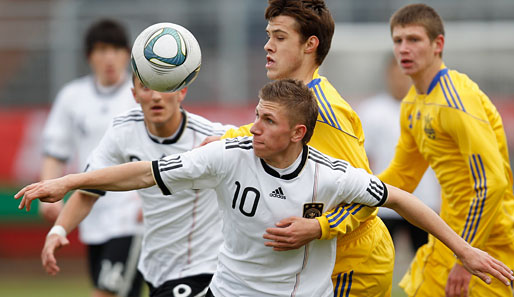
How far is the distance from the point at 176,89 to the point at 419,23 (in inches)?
70.5

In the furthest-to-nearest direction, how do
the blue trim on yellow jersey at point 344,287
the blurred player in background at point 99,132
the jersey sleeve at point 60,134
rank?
1. the jersey sleeve at point 60,134
2. the blurred player in background at point 99,132
3. the blue trim on yellow jersey at point 344,287

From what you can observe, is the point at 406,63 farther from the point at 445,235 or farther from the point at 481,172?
the point at 445,235

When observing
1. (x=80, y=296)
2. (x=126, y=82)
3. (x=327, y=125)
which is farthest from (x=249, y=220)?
(x=80, y=296)

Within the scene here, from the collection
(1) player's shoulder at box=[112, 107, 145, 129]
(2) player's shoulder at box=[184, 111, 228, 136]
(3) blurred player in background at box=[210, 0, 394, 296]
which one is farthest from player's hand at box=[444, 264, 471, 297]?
(1) player's shoulder at box=[112, 107, 145, 129]

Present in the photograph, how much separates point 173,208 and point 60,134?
281cm

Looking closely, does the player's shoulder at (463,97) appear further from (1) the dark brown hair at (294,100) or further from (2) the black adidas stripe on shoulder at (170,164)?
(2) the black adidas stripe on shoulder at (170,164)

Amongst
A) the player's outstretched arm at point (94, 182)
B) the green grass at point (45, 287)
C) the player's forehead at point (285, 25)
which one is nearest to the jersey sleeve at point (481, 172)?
the player's forehead at point (285, 25)

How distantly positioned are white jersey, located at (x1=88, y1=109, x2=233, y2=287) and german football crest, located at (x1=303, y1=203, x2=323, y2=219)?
4.27 feet

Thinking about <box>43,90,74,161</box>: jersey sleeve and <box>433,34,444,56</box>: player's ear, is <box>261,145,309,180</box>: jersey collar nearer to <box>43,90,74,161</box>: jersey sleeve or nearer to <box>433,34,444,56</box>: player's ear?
<box>433,34,444,56</box>: player's ear

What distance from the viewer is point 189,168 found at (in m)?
4.25

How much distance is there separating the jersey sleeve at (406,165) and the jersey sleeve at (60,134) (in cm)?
342

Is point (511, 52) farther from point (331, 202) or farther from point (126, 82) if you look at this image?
point (331, 202)

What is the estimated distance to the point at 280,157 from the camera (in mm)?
4352

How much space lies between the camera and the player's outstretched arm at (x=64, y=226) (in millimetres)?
5195
